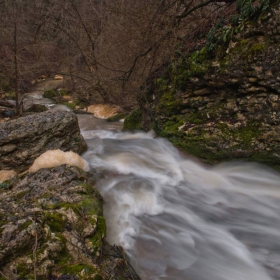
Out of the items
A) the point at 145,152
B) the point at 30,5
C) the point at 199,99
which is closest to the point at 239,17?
the point at 199,99

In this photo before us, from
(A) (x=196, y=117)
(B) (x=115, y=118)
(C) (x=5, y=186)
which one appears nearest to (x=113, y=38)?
(B) (x=115, y=118)

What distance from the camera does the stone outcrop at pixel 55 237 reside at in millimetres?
2232

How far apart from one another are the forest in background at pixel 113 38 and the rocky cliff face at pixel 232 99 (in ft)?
2.55

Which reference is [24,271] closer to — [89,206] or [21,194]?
[89,206]

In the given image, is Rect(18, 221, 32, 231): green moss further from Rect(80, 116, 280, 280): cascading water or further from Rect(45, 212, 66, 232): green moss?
Rect(80, 116, 280, 280): cascading water

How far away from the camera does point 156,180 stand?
4.94 m

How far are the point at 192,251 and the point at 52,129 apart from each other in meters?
4.11

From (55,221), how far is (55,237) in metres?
0.28

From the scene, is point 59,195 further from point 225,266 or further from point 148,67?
point 148,67

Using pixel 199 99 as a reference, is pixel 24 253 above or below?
below

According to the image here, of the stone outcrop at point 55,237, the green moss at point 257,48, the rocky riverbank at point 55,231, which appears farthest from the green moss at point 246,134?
the stone outcrop at point 55,237

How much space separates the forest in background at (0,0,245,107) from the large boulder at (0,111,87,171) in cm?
355

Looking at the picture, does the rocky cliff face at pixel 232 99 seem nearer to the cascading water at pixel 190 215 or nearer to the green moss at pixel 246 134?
the green moss at pixel 246 134

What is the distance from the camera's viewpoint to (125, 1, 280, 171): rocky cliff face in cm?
473
